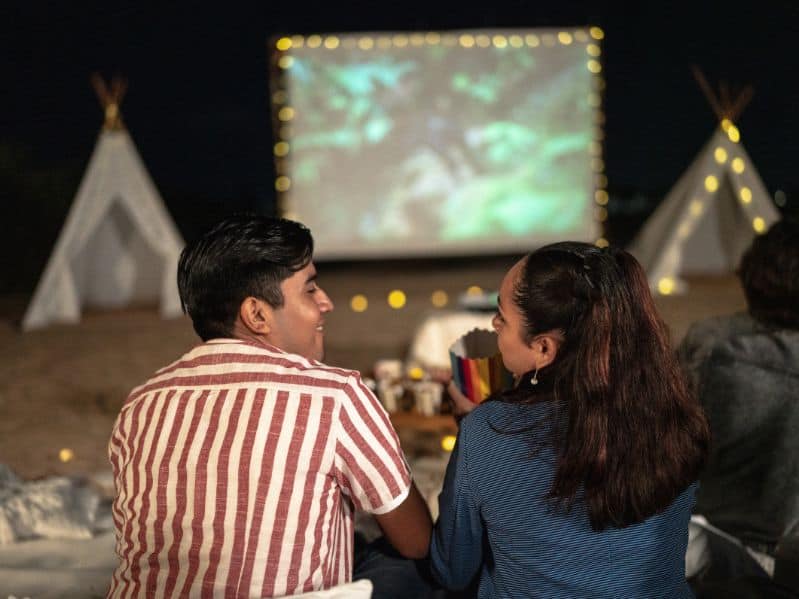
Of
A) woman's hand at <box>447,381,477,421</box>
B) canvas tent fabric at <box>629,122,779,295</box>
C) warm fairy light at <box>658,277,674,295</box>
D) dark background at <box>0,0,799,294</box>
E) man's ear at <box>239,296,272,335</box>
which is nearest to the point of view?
man's ear at <box>239,296,272,335</box>

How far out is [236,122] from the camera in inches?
363

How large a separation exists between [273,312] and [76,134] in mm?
8347

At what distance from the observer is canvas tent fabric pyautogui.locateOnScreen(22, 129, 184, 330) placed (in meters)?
5.79

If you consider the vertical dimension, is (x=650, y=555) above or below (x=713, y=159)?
below

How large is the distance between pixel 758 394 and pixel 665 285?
4.77 meters

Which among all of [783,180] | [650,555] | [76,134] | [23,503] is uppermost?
[76,134]

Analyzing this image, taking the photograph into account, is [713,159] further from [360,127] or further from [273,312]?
[273,312]

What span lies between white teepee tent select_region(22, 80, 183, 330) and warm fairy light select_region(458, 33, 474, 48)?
230 cm

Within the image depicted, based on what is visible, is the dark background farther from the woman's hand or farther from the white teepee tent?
the woman's hand

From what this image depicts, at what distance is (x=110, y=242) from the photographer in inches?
248

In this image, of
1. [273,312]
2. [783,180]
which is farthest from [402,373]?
[783,180]

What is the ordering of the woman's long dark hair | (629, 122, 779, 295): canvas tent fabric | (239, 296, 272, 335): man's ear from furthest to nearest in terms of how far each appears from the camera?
(629, 122, 779, 295): canvas tent fabric < (239, 296, 272, 335): man's ear < the woman's long dark hair

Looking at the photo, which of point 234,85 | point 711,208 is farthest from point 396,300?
point 234,85

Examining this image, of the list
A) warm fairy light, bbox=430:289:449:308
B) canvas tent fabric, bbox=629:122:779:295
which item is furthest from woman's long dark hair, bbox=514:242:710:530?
warm fairy light, bbox=430:289:449:308
